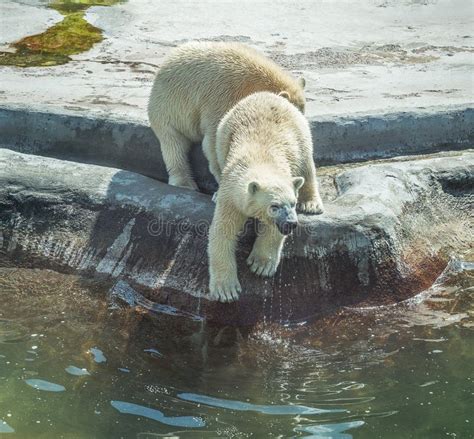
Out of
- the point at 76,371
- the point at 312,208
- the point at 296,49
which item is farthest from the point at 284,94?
the point at 296,49

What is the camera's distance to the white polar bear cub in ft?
14.9

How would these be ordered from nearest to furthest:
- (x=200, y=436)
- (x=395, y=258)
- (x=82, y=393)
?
1. (x=200, y=436)
2. (x=82, y=393)
3. (x=395, y=258)

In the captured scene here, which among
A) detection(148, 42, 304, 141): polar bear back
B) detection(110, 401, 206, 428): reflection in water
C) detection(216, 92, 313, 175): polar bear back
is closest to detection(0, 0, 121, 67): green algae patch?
detection(148, 42, 304, 141): polar bear back

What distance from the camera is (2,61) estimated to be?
9.09 m

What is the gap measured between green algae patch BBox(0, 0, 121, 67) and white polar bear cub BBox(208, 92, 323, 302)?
14.0 feet

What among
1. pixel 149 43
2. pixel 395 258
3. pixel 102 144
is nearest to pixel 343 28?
pixel 149 43

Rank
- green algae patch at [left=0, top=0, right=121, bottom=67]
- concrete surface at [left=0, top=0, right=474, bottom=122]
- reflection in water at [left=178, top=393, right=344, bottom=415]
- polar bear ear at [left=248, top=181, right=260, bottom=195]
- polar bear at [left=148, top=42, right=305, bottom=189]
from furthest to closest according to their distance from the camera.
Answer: green algae patch at [left=0, top=0, right=121, bottom=67], concrete surface at [left=0, top=0, right=474, bottom=122], polar bear at [left=148, top=42, right=305, bottom=189], polar bear ear at [left=248, top=181, right=260, bottom=195], reflection in water at [left=178, top=393, right=344, bottom=415]

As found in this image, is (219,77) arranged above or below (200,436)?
above

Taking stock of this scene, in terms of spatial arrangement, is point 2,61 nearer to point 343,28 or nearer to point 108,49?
point 108,49

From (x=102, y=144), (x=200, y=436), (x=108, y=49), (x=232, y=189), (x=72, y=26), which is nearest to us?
(x=200, y=436)

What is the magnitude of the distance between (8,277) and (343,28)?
21.1 feet

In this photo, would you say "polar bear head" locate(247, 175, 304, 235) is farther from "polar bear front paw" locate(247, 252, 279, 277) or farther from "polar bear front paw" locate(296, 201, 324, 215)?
"polar bear front paw" locate(296, 201, 324, 215)

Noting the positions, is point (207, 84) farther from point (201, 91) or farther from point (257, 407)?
point (257, 407)

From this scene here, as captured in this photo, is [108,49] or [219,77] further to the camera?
[108,49]
